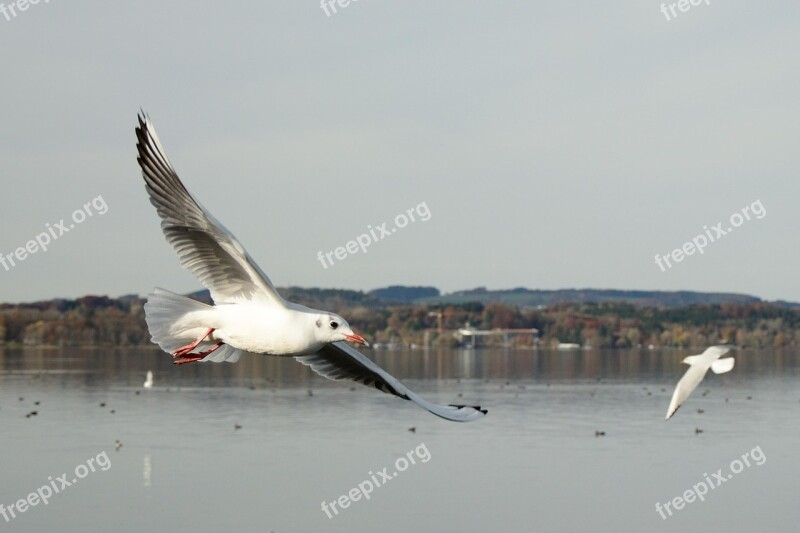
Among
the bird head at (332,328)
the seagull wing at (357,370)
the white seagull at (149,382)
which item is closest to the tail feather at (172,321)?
the bird head at (332,328)

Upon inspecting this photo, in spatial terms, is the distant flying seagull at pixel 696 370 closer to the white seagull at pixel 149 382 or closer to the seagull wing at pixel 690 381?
the seagull wing at pixel 690 381

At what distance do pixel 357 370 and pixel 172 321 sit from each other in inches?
109

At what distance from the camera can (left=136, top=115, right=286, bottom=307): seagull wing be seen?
11.6 metres

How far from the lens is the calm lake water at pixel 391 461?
41.7 metres

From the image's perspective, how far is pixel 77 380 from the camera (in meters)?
106

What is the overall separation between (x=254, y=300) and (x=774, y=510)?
36334 mm

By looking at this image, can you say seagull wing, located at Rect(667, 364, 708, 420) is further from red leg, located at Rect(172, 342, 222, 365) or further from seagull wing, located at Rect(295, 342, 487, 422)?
red leg, located at Rect(172, 342, 222, 365)

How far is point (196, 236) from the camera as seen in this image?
12.0 meters

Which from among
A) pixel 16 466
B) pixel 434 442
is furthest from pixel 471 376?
pixel 16 466

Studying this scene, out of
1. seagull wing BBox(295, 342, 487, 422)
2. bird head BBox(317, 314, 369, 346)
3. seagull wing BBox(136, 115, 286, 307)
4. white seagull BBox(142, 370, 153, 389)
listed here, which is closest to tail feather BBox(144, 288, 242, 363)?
seagull wing BBox(136, 115, 286, 307)

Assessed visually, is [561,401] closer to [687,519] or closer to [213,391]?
[213,391]

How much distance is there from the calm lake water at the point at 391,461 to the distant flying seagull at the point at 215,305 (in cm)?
2781

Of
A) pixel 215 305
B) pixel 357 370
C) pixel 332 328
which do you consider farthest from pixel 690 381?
pixel 215 305

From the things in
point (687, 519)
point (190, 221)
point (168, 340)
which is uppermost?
point (190, 221)
